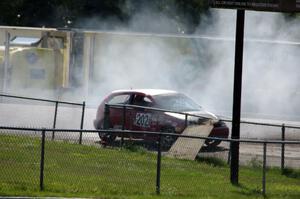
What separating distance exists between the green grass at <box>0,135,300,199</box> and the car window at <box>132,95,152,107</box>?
18.6 feet

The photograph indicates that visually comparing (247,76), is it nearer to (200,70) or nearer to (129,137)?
(200,70)

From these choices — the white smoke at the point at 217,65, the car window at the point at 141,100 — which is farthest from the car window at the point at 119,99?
the white smoke at the point at 217,65

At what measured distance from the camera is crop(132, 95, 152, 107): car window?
1916 cm

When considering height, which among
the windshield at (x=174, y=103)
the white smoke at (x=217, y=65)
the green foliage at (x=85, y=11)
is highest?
the green foliage at (x=85, y=11)

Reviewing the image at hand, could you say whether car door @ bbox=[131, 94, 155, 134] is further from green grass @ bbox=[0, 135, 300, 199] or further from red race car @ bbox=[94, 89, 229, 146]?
green grass @ bbox=[0, 135, 300, 199]

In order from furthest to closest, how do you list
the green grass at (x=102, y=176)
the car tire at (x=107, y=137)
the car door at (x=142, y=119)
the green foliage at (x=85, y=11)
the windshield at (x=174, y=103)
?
1. the green foliage at (x=85, y=11)
2. the windshield at (x=174, y=103)
3. the car door at (x=142, y=119)
4. the car tire at (x=107, y=137)
5. the green grass at (x=102, y=176)

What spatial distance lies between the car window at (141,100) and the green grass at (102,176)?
5.65 metres

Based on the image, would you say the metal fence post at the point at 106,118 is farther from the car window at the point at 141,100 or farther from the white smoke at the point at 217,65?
the white smoke at the point at 217,65

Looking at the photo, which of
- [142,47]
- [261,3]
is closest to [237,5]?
[261,3]

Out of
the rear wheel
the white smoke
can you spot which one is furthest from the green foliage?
the rear wheel

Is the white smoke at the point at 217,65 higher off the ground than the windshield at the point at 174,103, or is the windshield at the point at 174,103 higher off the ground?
the white smoke at the point at 217,65

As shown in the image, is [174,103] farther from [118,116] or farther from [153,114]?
[118,116]

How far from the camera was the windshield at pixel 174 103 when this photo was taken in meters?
19.1

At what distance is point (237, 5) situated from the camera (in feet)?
42.2
